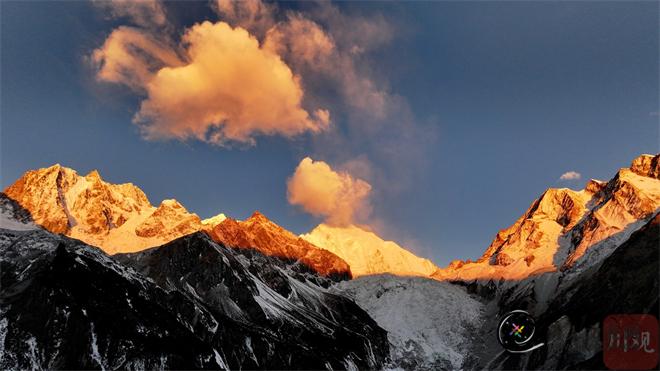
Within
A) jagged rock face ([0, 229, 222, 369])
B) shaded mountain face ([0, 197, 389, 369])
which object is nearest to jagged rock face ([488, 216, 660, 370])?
shaded mountain face ([0, 197, 389, 369])

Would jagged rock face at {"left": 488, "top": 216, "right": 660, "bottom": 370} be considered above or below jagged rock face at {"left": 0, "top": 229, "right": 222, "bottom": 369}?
above

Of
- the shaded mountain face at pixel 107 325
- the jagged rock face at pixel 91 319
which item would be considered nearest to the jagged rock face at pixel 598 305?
the shaded mountain face at pixel 107 325

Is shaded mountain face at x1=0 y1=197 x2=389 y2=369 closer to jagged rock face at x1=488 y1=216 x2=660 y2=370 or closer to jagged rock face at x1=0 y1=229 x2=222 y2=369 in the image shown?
jagged rock face at x1=0 y1=229 x2=222 y2=369

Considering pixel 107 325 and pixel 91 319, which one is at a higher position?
pixel 91 319

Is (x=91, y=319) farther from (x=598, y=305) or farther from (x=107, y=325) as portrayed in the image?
(x=598, y=305)

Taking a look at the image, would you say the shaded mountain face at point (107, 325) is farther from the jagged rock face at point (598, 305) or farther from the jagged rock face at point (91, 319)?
the jagged rock face at point (598, 305)

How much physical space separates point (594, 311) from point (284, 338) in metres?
102

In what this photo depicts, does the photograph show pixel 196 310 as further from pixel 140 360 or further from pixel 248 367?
pixel 140 360

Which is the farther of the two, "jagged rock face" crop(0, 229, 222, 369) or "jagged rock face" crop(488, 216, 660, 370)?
"jagged rock face" crop(488, 216, 660, 370)

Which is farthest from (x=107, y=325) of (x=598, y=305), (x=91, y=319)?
(x=598, y=305)

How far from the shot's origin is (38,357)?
128625 mm

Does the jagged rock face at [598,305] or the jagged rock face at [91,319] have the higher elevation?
the jagged rock face at [598,305]

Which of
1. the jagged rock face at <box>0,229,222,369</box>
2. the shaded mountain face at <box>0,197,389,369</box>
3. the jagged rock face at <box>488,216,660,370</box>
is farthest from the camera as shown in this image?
the jagged rock face at <box>488,216,660,370</box>

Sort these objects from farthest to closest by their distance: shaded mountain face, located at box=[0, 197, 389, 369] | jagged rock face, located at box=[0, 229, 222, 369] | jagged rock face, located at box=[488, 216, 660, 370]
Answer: jagged rock face, located at box=[488, 216, 660, 370] < shaded mountain face, located at box=[0, 197, 389, 369] < jagged rock face, located at box=[0, 229, 222, 369]
